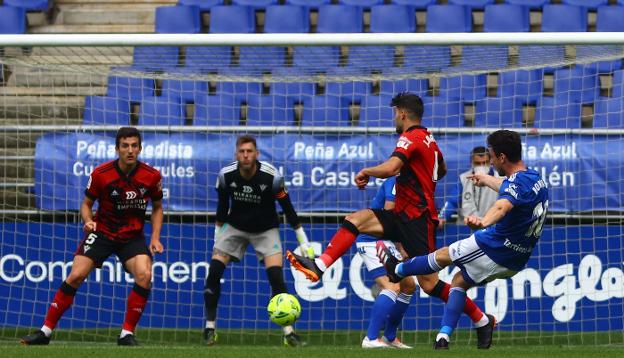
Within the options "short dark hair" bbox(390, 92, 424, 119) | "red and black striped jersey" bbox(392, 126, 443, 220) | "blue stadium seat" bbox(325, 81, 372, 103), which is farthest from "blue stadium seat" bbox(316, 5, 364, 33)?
"red and black striped jersey" bbox(392, 126, 443, 220)

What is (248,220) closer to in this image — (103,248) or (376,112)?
(103,248)

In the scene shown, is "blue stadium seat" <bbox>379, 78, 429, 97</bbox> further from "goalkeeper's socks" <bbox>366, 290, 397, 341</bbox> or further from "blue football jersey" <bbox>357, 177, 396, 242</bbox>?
"goalkeeper's socks" <bbox>366, 290, 397, 341</bbox>

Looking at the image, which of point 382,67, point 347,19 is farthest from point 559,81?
point 347,19

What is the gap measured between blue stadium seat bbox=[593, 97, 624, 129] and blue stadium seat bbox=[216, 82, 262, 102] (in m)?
3.72

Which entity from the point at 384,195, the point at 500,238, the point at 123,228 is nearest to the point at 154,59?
the point at 123,228

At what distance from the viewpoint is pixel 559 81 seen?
1260 cm

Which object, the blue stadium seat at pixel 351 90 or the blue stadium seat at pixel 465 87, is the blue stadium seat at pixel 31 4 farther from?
the blue stadium seat at pixel 465 87

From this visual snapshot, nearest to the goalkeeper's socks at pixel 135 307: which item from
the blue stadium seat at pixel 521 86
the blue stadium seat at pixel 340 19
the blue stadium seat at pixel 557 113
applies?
the blue stadium seat at pixel 521 86

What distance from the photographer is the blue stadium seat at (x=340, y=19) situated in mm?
16328

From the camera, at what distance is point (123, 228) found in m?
9.66

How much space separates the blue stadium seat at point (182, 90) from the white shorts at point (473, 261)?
4913 millimetres

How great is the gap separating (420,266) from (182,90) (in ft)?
16.5

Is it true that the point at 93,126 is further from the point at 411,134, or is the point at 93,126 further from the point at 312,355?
the point at 312,355

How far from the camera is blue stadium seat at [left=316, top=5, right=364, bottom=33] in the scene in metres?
16.3
